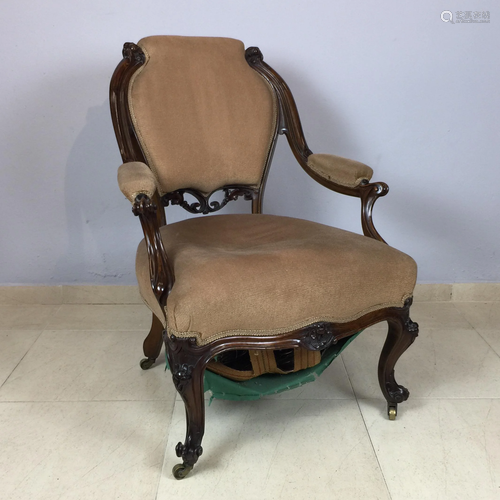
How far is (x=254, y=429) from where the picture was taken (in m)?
1.56

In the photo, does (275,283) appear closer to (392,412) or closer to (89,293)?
(392,412)

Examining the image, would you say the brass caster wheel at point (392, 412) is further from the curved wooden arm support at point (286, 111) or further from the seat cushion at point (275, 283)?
the curved wooden arm support at point (286, 111)

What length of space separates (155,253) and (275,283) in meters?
0.28

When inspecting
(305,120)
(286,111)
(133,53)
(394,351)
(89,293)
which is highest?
(133,53)

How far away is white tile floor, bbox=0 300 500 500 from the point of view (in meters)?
1.35

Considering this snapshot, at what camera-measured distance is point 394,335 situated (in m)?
1.51

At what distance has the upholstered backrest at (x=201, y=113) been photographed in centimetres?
166

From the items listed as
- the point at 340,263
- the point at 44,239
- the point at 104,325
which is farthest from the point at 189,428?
the point at 44,239

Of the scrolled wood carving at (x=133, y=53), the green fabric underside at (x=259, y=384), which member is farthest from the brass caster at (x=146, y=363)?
the scrolled wood carving at (x=133, y=53)

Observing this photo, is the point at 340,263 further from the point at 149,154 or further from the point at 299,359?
the point at 149,154

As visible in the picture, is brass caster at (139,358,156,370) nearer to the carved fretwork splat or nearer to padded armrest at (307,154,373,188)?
the carved fretwork splat

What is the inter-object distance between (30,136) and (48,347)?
2.78ft

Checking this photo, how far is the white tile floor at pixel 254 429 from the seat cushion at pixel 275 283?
400mm

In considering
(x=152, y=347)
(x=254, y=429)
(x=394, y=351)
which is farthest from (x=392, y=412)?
(x=152, y=347)
